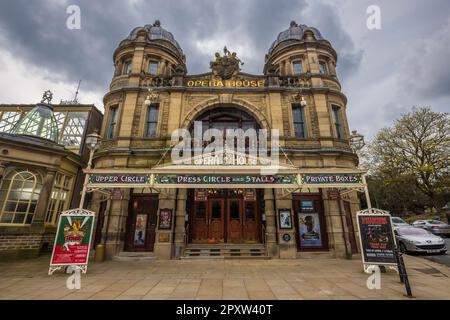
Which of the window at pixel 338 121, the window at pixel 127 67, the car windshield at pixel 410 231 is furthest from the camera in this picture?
the window at pixel 127 67

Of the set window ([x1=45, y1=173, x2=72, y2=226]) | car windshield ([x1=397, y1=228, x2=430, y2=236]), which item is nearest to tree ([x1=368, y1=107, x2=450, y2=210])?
car windshield ([x1=397, y1=228, x2=430, y2=236])

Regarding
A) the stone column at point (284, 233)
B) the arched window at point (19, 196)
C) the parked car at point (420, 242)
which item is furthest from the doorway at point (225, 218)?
the parked car at point (420, 242)

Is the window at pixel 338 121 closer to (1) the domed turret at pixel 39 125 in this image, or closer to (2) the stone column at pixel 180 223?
(2) the stone column at pixel 180 223

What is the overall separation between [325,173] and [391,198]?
125 ft

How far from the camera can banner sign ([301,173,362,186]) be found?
9172mm

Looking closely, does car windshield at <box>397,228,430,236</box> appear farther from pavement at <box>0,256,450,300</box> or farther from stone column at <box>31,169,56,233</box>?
stone column at <box>31,169,56,233</box>

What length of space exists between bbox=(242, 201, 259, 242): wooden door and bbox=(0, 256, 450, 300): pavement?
2573 mm

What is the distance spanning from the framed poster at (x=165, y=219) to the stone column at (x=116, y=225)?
2.10 meters

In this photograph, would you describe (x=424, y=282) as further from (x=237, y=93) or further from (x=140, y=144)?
(x=140, y=144)

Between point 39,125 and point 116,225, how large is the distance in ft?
28.1

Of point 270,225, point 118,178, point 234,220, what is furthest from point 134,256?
point 270,225

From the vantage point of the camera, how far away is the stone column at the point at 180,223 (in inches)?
436

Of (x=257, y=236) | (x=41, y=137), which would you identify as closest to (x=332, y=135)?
(x=257, y=236)

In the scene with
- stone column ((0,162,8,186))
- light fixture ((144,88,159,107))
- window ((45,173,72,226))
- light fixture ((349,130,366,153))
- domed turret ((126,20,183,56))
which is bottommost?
window ((45,173,72,226))
